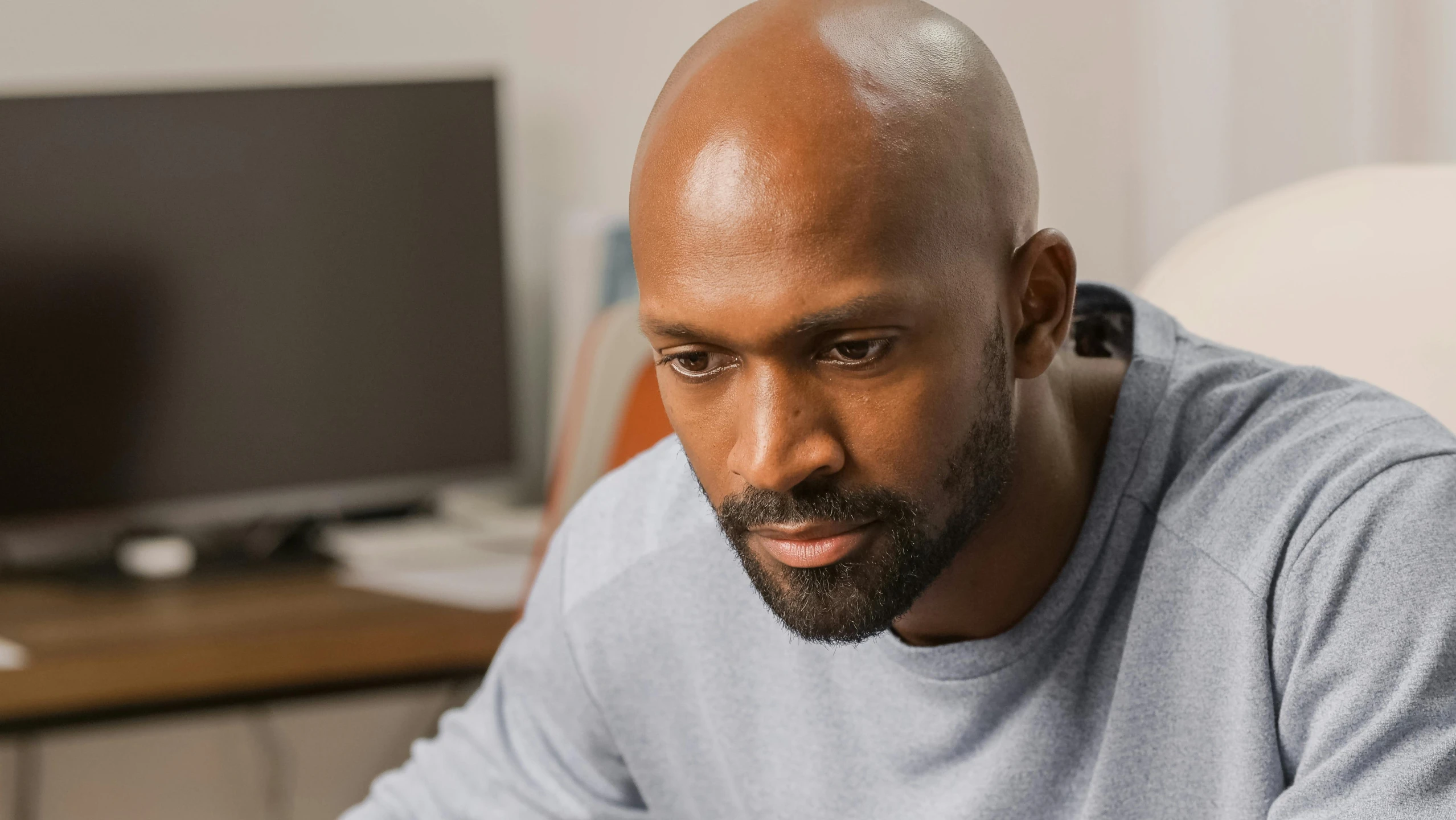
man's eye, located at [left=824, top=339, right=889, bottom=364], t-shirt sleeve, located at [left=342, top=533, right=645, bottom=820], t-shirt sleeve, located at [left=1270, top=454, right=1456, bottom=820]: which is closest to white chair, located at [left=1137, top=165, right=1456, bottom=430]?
t-shirt sleeve, located at [left=1270, top=454, right=1456, bottom=820]

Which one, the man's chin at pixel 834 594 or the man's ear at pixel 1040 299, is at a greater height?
the man's ear at pixel 1040 299

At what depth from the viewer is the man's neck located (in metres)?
0.87

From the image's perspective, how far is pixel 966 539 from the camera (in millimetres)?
829

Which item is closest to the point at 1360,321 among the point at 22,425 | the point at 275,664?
the point at 275,664

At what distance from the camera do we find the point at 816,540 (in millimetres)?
769

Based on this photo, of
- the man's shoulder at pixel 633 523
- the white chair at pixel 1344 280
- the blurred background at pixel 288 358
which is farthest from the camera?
the blurred background at pixel 288 358

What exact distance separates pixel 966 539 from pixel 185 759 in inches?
80.3

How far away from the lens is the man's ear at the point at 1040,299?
0.82 m

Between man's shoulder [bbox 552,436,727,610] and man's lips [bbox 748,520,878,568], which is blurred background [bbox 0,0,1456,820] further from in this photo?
man's lips [bbox 748,520,878,568]

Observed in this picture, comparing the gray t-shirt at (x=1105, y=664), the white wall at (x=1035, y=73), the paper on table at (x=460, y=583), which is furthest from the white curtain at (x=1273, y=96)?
the paper on table at (x=460, y=583)

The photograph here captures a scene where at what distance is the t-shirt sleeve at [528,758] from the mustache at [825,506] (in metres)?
0.37

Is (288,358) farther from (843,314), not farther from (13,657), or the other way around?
(843,314)

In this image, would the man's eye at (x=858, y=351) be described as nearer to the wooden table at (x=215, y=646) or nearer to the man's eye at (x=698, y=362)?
the man's eye at (x=698, y=362)

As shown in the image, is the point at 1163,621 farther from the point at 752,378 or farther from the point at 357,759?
the point at 357,759
